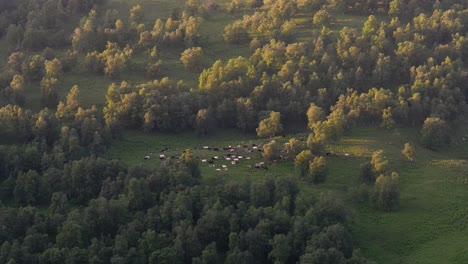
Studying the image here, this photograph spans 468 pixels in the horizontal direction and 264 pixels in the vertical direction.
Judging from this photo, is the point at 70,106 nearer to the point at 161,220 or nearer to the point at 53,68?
the point at 53,68

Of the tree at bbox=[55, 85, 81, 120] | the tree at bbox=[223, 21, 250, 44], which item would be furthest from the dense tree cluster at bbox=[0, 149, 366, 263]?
the tree at bbox=[223, 21, 250, 44]

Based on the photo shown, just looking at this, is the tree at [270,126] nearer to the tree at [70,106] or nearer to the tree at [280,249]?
the tree at [70,106]

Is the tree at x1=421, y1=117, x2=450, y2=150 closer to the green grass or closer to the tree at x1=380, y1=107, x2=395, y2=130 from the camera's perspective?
the green grass

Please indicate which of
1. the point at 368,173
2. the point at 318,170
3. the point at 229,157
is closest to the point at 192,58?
the point at 229,157

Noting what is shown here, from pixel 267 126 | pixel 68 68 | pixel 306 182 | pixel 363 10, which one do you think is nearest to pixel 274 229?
pixel 306 182

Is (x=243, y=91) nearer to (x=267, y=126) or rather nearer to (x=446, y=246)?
(x=267, y=126)

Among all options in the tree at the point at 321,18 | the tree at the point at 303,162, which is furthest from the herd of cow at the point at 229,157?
the tree at the point at 321,18
